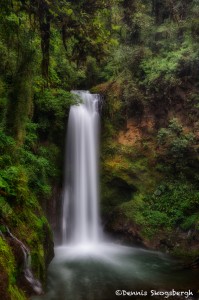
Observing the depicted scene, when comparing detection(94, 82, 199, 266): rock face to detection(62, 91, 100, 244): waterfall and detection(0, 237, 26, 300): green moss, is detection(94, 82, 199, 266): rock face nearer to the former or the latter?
detection(62, 91, 100, 244): waterfall

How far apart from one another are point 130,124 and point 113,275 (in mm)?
9274

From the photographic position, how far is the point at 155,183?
1566cm

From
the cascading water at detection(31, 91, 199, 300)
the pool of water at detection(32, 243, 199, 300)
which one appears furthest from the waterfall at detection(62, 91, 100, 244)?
the pool of water at detection(32, 243, 199, 300)

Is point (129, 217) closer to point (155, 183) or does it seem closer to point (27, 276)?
point (155, 183)

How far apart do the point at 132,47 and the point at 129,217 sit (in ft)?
33.7

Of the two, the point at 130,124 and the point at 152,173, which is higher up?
the point at 130,124

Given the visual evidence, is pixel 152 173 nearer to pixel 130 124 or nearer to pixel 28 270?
pixel 130 124

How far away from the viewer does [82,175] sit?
16.4 m

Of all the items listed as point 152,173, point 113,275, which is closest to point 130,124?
point 152,173

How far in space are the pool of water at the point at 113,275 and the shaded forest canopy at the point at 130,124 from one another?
37.2 inches

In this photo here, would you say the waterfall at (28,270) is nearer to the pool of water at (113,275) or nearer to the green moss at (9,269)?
the pool of water at (113,275)

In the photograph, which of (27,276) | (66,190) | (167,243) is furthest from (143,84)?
(27,276)

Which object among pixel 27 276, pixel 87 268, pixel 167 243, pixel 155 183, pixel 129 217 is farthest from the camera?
pixel 155 183

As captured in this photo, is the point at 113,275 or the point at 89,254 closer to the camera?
the point at 113,275
